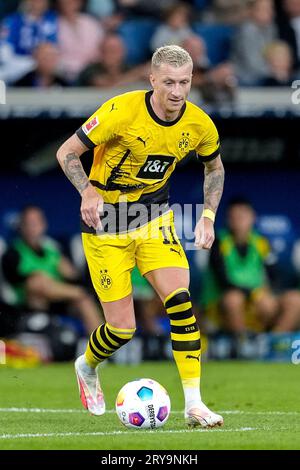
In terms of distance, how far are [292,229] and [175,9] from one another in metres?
3.12

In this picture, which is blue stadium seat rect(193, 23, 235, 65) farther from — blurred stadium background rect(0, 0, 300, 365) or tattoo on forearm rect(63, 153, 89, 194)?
tattoo on forearm rect(63, 153, 89, 194)

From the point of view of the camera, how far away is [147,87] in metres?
12.9

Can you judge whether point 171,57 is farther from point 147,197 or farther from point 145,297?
point 145,297

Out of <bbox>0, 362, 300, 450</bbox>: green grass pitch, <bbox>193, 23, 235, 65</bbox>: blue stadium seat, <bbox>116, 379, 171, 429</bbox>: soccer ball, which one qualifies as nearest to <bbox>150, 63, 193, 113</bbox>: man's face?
<bbox>116, 379, 171, 429</bbox>: soccer ball

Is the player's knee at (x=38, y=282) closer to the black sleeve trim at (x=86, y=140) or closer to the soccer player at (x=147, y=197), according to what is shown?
the soccer player at (x=147, y=197)

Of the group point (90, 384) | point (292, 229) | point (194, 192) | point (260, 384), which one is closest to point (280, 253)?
point (292, 229)

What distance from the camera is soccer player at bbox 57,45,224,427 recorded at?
691 centimetres

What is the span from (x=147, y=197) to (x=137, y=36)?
671 cm

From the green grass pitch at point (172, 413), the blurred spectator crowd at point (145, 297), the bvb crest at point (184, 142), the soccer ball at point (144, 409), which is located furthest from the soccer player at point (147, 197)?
the blurred spectator crowd at point (145, 297)

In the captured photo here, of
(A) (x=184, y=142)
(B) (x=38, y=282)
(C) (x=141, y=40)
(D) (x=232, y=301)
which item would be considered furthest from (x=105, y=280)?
(C) (x=141, y=40)

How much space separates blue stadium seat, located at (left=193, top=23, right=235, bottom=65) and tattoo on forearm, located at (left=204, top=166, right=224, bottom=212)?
6.36 meters

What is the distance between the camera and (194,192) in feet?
47.2

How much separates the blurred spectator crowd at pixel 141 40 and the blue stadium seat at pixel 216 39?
1 centimetres

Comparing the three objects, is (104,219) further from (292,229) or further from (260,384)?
(292,229)
